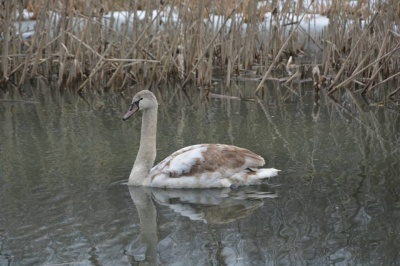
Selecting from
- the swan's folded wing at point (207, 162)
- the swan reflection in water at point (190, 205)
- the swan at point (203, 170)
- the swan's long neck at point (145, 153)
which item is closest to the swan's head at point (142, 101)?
the swan's long neck at point (145, 153)

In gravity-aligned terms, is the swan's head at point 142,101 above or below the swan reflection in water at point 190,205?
above

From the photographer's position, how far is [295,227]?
17.4 ft

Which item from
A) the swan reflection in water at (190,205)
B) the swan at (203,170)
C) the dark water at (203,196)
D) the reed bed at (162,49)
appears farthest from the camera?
the reed bed at (162,49)

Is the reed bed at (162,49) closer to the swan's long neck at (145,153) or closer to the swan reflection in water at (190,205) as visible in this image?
the swan's long neck at (145,153)

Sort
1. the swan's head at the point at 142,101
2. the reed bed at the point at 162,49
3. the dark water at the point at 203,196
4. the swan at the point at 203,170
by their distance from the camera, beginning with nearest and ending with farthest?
the dark water at the point at 203,196, the swan at the point at 203,170, the swan's head at the point at 142,101, the reed bed at the point at 162,49

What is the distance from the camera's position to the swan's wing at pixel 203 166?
21.3 feet

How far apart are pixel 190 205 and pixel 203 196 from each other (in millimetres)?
288

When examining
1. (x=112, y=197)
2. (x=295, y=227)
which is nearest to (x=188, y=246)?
(x=295, y=227)

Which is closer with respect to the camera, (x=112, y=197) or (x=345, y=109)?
(x=112, y=197)

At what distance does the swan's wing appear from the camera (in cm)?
648

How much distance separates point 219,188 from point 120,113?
3682 millimetres

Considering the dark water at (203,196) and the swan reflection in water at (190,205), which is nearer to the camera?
the dark water at (203,196)

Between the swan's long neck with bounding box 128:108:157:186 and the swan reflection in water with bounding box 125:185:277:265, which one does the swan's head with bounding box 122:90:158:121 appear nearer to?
the swan's long neck with bounding box 128:108:157:186

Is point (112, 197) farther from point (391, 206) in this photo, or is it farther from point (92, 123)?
point (92, 123)
